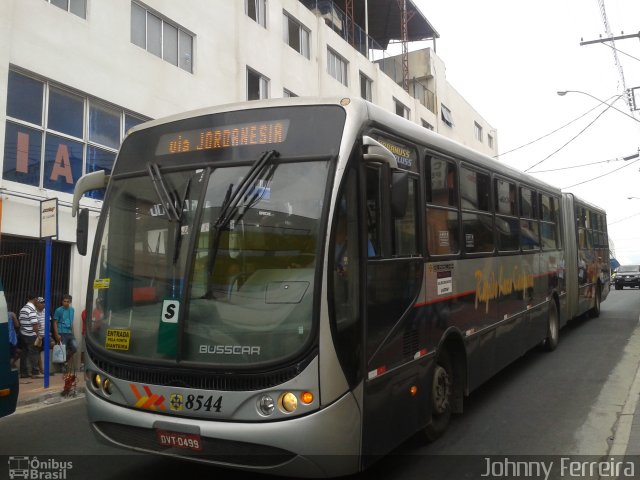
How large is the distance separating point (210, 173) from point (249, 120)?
1.70 ft

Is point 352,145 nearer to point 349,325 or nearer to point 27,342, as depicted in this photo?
point 349,325

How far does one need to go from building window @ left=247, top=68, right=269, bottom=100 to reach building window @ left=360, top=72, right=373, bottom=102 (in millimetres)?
8831

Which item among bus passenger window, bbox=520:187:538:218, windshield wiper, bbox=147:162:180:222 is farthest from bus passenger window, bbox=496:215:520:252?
windshield wiper, bbox=147:162:180:222

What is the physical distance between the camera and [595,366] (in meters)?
8.70

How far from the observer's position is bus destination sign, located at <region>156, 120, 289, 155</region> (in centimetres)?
412

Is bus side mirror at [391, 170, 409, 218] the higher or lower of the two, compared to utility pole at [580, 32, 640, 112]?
lower

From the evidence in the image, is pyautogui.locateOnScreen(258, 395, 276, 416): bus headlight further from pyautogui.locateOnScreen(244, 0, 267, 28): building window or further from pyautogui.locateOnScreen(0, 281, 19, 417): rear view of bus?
pyautogui.locateOnScreen(244, 0, 267, 28): building window

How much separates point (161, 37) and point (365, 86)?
14105mm

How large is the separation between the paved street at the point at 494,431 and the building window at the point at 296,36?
1589 centimetres

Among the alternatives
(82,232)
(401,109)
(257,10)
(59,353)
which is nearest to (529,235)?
(82,232)

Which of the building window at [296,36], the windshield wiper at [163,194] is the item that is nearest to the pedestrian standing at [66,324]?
the windshield wiper at [163,194]

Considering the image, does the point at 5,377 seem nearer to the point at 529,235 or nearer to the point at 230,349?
the point at 230,349

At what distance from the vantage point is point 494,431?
5.65 m

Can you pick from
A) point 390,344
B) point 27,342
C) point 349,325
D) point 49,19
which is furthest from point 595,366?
point 49,19
